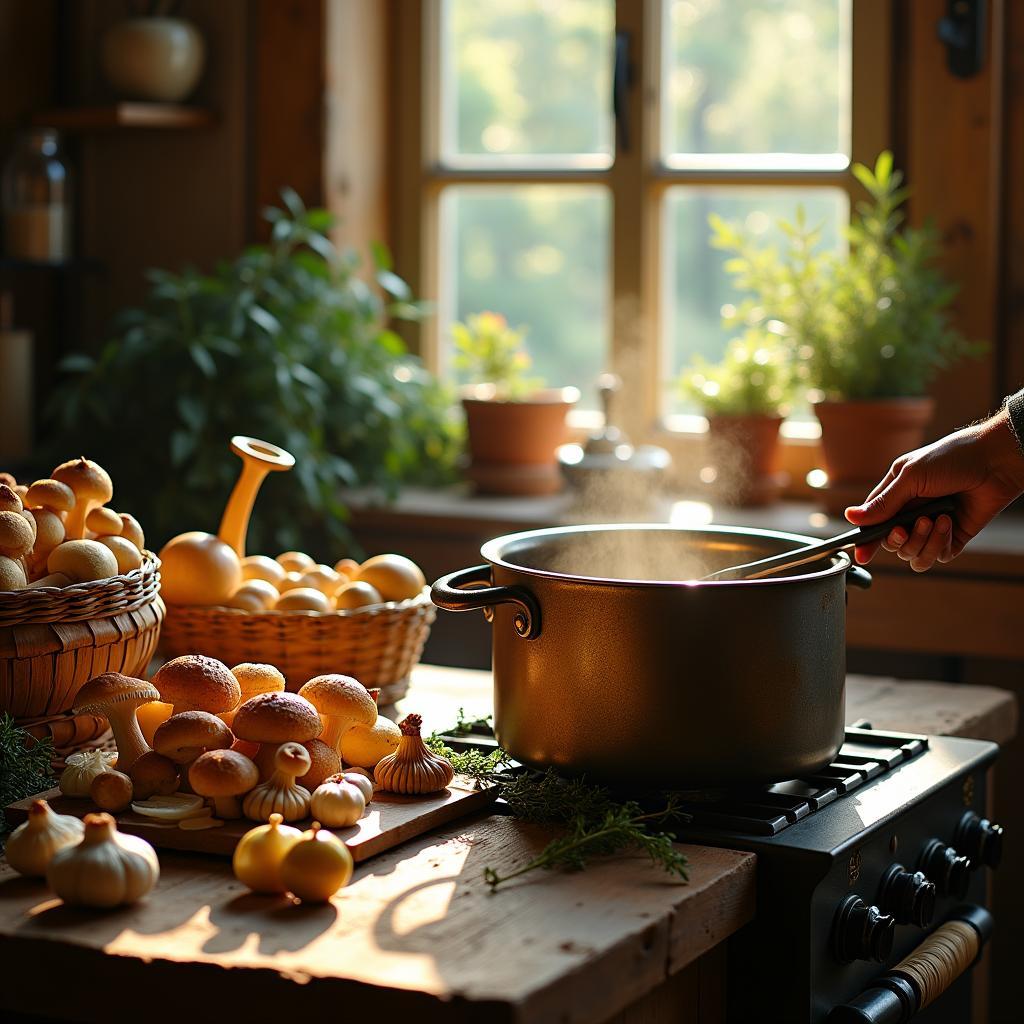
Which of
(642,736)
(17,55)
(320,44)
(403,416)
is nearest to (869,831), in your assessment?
(642,736)

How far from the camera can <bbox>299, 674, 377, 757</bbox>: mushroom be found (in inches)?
51.3

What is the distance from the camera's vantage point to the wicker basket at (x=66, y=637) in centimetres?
133

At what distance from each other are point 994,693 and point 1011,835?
28.0 inches

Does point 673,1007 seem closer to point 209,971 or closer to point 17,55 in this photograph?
point 209,971

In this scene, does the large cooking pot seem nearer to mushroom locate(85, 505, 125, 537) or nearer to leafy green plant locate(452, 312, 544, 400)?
mushroom locate(85, 505, 125, 537)

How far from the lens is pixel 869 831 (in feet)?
4.01

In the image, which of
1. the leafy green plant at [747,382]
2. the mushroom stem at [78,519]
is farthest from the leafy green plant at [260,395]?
the mushroom stem at [78,519]

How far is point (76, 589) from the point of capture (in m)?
1.35

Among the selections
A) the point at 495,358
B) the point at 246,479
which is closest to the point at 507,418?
the point at 495,358

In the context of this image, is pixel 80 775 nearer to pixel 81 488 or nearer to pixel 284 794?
pixel 284 794

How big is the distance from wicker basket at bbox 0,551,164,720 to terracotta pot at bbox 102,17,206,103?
6.03 ft

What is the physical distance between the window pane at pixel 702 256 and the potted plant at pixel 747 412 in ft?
0.49

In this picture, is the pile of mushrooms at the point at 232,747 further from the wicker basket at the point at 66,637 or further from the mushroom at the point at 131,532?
the mushroom at the point at 131,532

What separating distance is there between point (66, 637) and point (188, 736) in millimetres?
210
